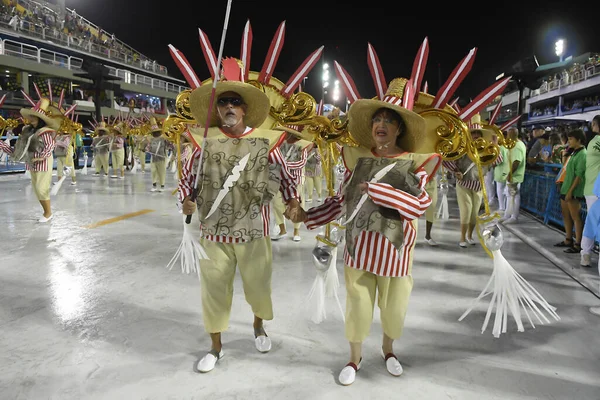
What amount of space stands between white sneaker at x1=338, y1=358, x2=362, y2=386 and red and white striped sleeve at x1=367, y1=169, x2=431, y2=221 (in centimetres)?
97

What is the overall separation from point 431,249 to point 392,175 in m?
3.66

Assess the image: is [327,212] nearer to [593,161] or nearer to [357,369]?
[357,369]

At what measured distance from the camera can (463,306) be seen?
366 cm

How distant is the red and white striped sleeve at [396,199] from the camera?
2.10 m

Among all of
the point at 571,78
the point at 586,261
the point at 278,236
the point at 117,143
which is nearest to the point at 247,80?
the point at 278,236

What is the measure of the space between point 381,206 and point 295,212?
21.2 inches

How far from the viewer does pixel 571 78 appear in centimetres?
2452

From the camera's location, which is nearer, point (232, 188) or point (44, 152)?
point (232, 188)

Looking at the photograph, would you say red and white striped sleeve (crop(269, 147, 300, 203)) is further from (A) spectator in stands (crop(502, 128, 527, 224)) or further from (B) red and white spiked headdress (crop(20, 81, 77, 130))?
(A) spectator in stands (crop(502, 128, 527, 224))

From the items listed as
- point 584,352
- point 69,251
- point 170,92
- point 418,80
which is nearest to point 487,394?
point 584,352

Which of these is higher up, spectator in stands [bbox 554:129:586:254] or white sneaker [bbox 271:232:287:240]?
spectator in stands [bbox 554:129:586:254]

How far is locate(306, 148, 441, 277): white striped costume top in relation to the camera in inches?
83.5

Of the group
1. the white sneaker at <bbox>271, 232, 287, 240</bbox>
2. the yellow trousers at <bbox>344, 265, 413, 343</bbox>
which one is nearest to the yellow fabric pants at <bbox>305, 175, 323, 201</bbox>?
the white sneaker at <bbox>271, 232, 287, 240</bbox>

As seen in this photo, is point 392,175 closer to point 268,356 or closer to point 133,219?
point 268,356
